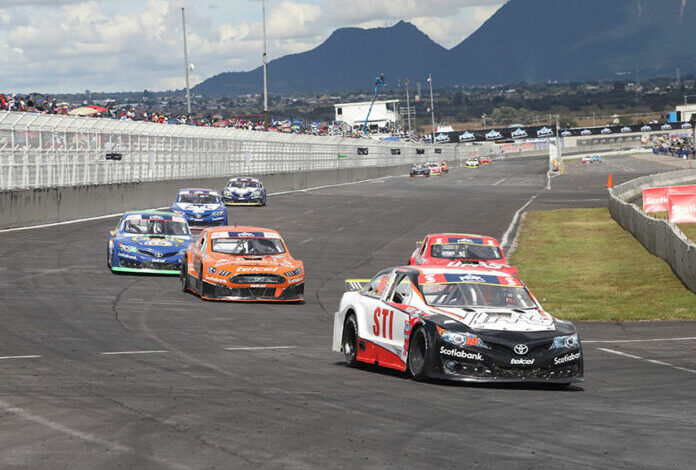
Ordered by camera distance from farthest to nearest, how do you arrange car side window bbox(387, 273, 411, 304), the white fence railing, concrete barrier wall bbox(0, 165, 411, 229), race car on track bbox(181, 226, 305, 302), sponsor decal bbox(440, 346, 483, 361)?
the white fence railing
concrete barrier wall bbox(0, 165, 411, 229)
race car on track bbox(181, 226, 305, 302)
car side window bbox(387, 273, 411, 304)
sponsor decal bbox(440, 346, 483, 361)

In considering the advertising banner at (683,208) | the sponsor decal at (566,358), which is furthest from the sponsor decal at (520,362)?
the advertising banner at (683,208)

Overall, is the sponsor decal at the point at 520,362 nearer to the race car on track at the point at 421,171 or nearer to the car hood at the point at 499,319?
the car hood at the point at 499,319

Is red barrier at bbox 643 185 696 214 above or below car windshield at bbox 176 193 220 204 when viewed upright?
below

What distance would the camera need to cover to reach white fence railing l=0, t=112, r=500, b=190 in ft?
127

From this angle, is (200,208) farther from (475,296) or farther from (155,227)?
(475,296)

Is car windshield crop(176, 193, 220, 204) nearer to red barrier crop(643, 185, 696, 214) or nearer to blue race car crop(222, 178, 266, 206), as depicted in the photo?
blue race car crop(222, 178, 266, 206)

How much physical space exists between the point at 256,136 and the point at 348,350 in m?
60.6

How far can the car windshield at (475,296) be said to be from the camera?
13266 millimetres

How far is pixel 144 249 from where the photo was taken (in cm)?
2623

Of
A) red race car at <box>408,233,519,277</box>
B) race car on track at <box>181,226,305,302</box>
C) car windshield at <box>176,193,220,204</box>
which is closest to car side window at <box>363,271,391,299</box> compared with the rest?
race car on track at <box>181,226,305,302</box>

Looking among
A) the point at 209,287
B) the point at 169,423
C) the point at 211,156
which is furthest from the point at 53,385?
the point at 211,156

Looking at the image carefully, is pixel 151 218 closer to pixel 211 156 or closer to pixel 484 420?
pixel 484 420

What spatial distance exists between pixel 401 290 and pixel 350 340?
1.20m

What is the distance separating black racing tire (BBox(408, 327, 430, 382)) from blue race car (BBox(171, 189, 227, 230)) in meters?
26.8
